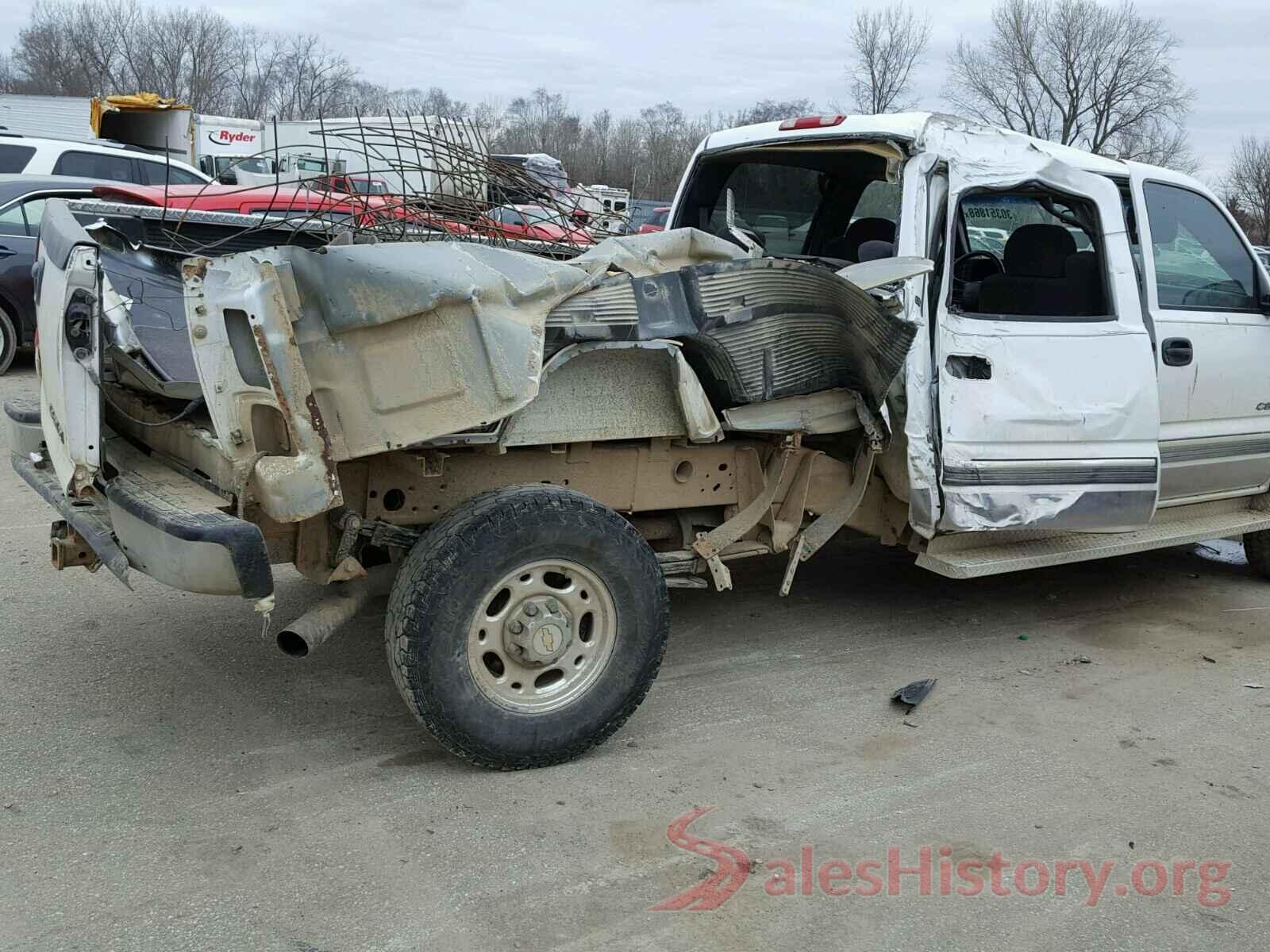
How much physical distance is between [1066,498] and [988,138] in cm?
144

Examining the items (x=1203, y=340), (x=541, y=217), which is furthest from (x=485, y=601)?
(x=1203, y=340)

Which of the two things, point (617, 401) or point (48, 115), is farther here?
point (48, 115)

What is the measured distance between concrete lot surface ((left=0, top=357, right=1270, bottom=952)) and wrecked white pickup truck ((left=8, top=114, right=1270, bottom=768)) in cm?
41

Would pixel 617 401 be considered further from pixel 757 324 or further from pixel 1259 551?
pixel 1259 551

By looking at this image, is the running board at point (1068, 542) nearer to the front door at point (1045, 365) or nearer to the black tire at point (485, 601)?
the front door at point (1045, 365)

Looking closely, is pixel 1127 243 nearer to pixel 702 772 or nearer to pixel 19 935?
pixel 702 772

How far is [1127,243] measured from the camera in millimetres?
4777

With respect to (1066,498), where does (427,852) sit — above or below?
below

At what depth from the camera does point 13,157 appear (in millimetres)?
12172

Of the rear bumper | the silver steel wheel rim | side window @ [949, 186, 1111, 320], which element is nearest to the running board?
side window @ [949, 186, 1111, 320]

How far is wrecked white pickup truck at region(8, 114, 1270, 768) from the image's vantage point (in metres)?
3.15

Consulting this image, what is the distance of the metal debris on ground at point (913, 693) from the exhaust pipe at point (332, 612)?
1.88m

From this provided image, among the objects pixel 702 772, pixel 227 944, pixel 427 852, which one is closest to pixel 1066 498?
pixel 702 772

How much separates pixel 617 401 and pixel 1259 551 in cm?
400
